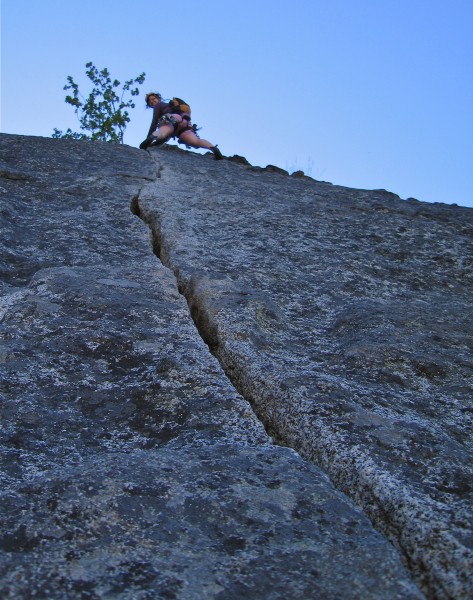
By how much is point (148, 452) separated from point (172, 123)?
22.3 feet

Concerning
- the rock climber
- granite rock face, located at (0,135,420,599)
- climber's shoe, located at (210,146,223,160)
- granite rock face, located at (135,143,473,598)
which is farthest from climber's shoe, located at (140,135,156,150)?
granite rock face, located at (0,135,420,599)

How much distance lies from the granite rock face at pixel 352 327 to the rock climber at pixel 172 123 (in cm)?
222

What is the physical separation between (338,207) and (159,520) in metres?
3.87

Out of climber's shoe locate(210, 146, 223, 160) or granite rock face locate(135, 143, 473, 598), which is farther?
climber's shoe locate(210, 146, 223, 160)

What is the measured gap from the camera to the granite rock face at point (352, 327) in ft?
6.32

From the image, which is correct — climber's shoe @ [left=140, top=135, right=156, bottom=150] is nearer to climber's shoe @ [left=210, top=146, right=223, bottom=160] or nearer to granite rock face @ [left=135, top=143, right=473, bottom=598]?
climber's shoe @ [left=210, top=146, right=223, bottom=160]

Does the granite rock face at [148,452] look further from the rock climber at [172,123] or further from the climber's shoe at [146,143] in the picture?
the rock climber at [172,123]

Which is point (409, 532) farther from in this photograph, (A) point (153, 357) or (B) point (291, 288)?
(B) point (291, 288)

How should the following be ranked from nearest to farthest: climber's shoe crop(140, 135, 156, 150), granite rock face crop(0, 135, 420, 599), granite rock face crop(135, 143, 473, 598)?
granite rock face crop(0, 135, 420, 599), granite rock face crop(135, 143, 473, 598), climber's shoe crop(140, 135, 156, 150)

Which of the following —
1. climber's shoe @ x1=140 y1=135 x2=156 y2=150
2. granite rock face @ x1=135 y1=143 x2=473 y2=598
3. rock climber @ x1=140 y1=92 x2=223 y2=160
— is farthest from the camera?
rock climber @ x1=140 y1=92 x2=223 y2=160

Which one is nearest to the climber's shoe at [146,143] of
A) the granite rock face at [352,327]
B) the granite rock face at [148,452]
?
the granite rock face at [352,327]

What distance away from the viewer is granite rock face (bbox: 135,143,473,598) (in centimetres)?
193

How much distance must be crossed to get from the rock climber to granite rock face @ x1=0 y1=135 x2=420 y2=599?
4.24 metres

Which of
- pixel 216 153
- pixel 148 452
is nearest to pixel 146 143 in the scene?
pixel 216 153
